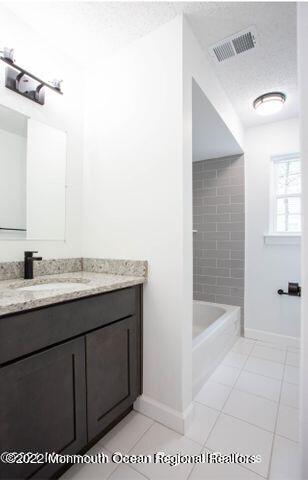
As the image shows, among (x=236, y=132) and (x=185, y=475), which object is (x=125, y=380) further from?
(x=236, y=132)

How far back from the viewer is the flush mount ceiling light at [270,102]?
2.13 m

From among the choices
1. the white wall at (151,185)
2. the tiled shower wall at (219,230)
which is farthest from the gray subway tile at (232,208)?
the white wall at (151,185)

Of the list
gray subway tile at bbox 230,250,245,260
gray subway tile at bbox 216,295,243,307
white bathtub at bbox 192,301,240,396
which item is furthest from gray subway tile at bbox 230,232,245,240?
white bathtub at bbox 192,301,240,396

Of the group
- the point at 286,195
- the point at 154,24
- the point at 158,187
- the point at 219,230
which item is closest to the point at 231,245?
the point at 219,230

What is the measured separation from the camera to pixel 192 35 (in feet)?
4.90

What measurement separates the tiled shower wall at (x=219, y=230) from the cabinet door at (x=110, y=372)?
177cm

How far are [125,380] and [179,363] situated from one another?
0.34 m

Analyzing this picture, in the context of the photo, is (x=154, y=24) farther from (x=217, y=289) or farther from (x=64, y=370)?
(x=217, y=289)

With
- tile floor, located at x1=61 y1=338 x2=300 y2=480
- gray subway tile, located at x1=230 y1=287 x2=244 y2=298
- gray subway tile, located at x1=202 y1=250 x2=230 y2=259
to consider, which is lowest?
tile floor, located at x1=61 y1=338 x2=300 y2=480

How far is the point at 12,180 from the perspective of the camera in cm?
146

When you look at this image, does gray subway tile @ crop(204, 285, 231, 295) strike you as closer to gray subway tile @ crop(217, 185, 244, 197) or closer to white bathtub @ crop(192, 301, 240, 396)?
white bathtub @ crop(192, 301, 240, 396)

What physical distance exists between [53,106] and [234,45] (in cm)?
137

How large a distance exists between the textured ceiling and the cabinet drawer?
5.50 ft

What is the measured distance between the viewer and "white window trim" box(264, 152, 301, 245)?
256 centimetres
